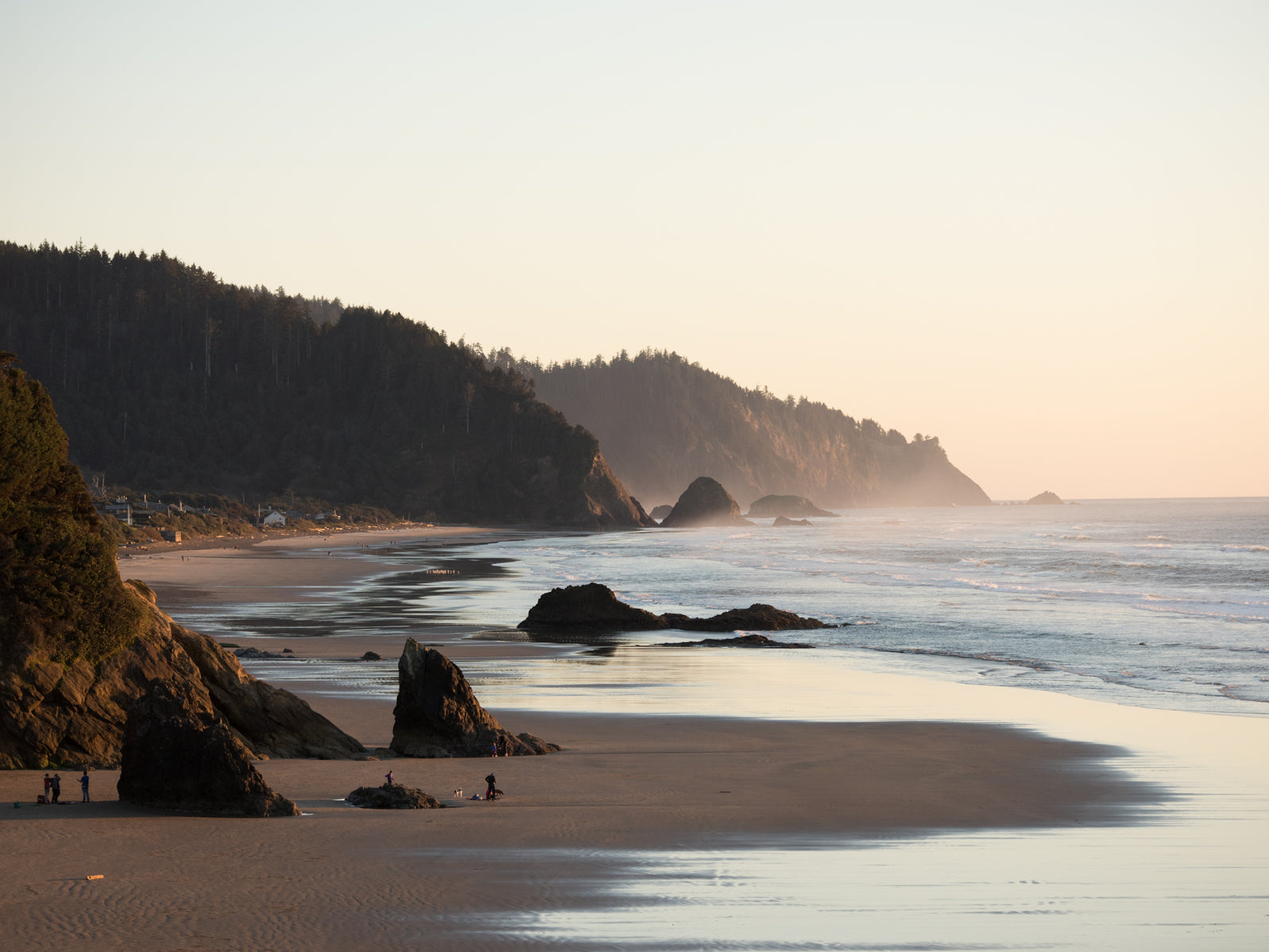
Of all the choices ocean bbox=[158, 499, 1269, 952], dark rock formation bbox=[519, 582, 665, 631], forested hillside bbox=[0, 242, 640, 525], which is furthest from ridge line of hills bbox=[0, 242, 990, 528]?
dark rock formation bbox=[519, 582, 665, 631]

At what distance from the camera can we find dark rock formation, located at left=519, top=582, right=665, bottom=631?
111 feet

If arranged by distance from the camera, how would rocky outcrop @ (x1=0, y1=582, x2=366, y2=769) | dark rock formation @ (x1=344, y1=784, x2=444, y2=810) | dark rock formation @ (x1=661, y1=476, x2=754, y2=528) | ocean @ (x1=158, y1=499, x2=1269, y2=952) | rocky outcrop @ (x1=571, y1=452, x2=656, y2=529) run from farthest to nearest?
dark rock formation @ (x1=661, y1=476, x2=754, y2=528)
rocky outcrop @ (x1=571, y1=452, x2=656, y2=529)
rocky outcrop @ (x1=0, y1=582, x2=366, y2=769)
dark rock formation @ (x1=344, y1=784, x2=444, y2=810)
ocean @ (x1=158, y1=499, x2=1269, y2=952)

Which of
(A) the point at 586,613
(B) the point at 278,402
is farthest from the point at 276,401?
(A) the point at 586,613

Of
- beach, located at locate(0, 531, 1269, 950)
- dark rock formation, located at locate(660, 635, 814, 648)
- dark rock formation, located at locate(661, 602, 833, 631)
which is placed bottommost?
dark rock formation, located at locate(660, 635, 814, 648)

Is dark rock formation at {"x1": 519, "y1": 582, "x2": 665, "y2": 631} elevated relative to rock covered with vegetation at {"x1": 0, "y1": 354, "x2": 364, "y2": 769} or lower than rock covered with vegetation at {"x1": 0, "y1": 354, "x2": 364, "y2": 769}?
lower

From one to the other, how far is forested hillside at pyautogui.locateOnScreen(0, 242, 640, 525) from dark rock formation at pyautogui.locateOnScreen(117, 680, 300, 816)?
150m

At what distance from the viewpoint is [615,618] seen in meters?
34.3

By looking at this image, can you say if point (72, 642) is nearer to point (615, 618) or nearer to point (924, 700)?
point (924, 700)

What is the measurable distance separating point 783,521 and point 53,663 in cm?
17045

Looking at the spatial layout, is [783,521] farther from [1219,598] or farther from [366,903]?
[366,903]

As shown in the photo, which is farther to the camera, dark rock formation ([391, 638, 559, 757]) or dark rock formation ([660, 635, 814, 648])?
dark rock formation ([660, 635, 814, 648])

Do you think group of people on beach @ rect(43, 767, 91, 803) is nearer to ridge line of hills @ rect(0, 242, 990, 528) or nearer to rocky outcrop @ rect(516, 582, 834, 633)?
rocky outcrop @ rect(516, 582, 834, 633)

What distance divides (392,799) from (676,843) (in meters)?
3.09

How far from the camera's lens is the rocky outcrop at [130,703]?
41.7ft
